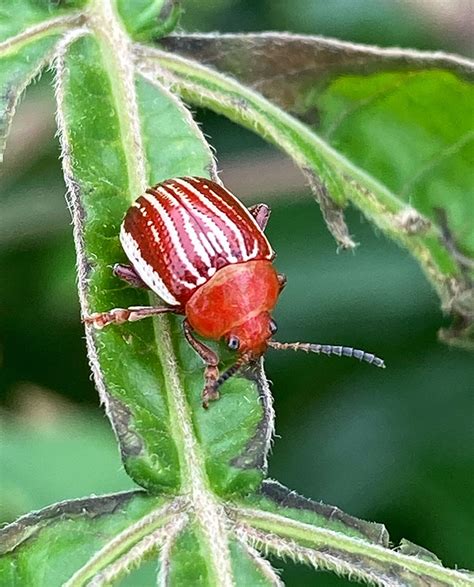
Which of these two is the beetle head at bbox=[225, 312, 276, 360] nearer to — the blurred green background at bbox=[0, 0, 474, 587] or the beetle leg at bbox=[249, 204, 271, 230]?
the beetle leg at bbox=[249, 204, 271, 230]

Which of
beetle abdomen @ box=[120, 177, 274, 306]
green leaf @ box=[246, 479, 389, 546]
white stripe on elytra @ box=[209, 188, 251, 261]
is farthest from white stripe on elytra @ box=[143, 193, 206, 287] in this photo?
green leaf @ box=[246, 479, 389, 546]

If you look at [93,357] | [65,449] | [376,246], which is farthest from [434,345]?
[93,357]

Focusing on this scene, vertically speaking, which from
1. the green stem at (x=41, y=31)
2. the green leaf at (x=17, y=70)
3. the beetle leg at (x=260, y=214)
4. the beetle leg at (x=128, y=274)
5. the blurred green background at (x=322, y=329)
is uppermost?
the green stem at (x=41, y=31)

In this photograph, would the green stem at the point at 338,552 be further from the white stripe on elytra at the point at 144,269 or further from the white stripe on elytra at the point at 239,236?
the white stripe on elytra at the point at 239,236

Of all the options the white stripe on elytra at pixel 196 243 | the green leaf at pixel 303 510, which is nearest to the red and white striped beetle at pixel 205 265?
the white stripe on elytra at pixel 196 243

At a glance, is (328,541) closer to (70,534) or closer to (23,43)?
(70,534)

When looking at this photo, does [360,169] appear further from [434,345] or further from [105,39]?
[434,345]
